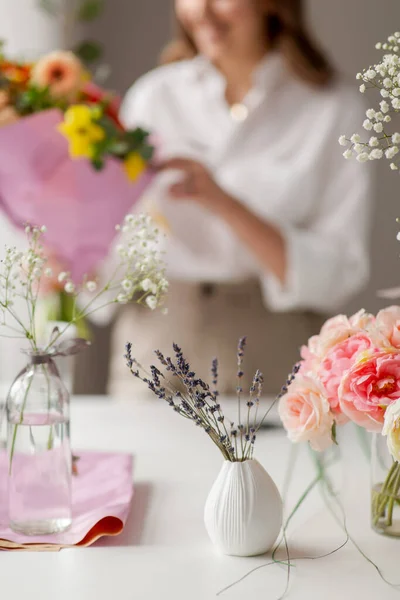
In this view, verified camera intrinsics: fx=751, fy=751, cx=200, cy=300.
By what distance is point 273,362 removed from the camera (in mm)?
1915

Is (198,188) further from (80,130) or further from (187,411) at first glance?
(187,411)

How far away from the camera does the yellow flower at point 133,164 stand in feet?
4.53

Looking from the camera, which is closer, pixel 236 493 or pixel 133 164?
pixel 236 493

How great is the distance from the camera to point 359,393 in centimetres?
75

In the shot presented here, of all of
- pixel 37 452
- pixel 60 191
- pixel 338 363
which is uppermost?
pixel 60 191

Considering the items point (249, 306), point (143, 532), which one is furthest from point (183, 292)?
point (143, 532)

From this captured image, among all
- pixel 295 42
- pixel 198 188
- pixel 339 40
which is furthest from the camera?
pixel 339 40

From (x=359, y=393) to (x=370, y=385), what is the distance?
14 millimetres

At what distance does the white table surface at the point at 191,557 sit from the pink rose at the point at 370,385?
0.53ft

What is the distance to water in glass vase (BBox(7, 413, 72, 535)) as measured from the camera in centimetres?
82

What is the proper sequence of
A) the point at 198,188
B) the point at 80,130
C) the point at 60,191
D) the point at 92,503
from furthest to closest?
the point at 198,188
the point at 60,191
the point at 80,130
the point at 92,503

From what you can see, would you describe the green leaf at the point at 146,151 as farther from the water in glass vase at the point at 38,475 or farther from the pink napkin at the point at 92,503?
the water in glass vase at the point at 38,475

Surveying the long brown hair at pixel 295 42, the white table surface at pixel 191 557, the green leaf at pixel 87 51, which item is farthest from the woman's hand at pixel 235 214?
the white table surface at pixel 191 557

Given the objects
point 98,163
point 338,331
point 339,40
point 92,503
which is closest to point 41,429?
point 92,503
